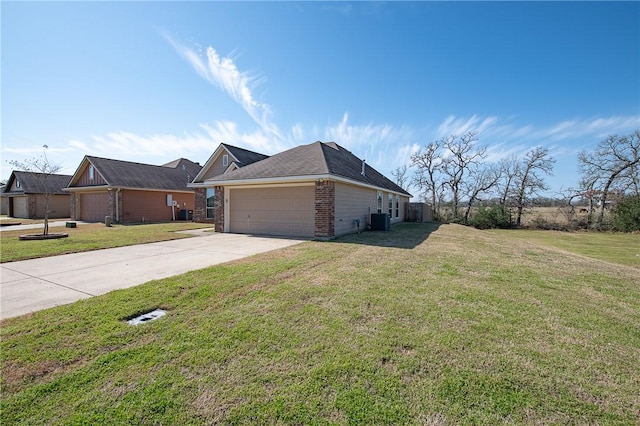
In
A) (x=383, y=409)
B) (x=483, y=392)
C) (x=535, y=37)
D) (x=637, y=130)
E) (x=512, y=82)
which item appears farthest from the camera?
(x=637, y=130)

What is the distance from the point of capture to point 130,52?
8461 millimetres

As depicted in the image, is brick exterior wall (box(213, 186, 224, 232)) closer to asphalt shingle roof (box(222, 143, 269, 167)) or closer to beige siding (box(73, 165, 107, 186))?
asphalt shingle roof (box(222, 143, 269, 167))

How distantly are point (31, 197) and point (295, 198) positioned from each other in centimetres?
2906

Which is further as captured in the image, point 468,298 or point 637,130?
point 637,130

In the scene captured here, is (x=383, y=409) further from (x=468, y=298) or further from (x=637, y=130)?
(x=637, y=130)

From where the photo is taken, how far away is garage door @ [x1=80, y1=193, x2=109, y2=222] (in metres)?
20.3

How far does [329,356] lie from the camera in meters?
2.54

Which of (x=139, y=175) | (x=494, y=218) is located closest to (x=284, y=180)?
(x=139, y=175)

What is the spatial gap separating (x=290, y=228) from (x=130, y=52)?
8063mm

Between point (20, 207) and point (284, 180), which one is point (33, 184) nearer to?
point (20, 207)

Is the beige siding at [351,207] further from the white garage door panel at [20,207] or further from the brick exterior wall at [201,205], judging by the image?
the white garage door panel at [20,207]

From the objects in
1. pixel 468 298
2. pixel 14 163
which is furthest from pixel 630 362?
pixel 14 163

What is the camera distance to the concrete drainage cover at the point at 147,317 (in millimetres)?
3241

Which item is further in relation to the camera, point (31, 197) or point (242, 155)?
point (31, 197)
